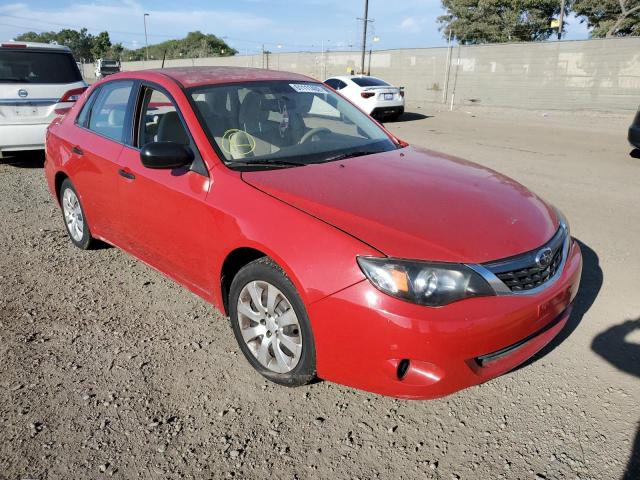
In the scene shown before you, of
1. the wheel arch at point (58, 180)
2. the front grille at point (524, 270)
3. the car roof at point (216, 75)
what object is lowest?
the wheel arch at point (58, 180)

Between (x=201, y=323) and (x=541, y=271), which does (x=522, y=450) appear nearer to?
(x=541, y=271)

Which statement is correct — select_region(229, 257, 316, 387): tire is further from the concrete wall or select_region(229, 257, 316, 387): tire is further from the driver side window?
the concrete wall

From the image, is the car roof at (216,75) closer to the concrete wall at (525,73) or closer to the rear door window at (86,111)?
the rear door window at (86,111)

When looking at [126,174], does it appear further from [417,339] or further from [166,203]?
[417,339]

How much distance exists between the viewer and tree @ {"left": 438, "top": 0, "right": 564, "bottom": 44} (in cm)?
3959

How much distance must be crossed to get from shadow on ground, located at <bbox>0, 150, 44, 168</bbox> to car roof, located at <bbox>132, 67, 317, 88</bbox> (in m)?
5.90

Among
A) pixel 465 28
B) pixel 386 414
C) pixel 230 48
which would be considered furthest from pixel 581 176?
pixel 230 48

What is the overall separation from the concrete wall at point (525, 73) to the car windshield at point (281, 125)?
2014 cm

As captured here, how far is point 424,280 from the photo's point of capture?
7.30 ft

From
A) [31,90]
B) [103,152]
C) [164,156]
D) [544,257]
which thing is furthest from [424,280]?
[31,90]

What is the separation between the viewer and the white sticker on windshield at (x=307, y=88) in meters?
3.90

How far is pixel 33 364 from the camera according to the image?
305 cm

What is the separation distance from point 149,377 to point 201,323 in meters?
0.64

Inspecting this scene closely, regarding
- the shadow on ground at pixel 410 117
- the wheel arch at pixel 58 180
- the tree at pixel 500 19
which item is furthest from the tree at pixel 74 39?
the wheel arch at pixel 58 180
